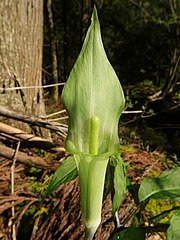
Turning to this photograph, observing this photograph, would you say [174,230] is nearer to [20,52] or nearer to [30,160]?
[30,160]

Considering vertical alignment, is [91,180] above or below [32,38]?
below

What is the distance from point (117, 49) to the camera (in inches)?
137

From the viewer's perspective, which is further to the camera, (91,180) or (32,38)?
(32,38)

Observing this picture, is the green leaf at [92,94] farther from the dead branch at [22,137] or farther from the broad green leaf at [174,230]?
the dead branch at [22,137]

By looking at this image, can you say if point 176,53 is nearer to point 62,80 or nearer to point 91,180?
point 62,80

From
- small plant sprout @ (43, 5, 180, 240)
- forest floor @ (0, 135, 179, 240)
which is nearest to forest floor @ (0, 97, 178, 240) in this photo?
forest floor @ (0, 135, 179, 240)

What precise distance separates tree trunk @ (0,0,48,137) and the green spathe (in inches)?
30.0

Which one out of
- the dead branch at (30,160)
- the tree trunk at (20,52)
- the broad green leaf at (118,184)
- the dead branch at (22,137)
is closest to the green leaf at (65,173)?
the broad green leaf at (118,184)

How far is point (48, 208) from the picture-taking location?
802mm

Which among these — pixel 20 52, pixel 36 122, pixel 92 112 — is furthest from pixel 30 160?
pixel 92 112

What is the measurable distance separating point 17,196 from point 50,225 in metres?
0.13

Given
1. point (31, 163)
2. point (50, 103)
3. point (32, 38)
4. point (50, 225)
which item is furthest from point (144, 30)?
point (50, 225)

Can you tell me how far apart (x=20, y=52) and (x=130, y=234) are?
0.90 metres

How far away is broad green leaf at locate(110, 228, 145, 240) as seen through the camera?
1.59 feet
